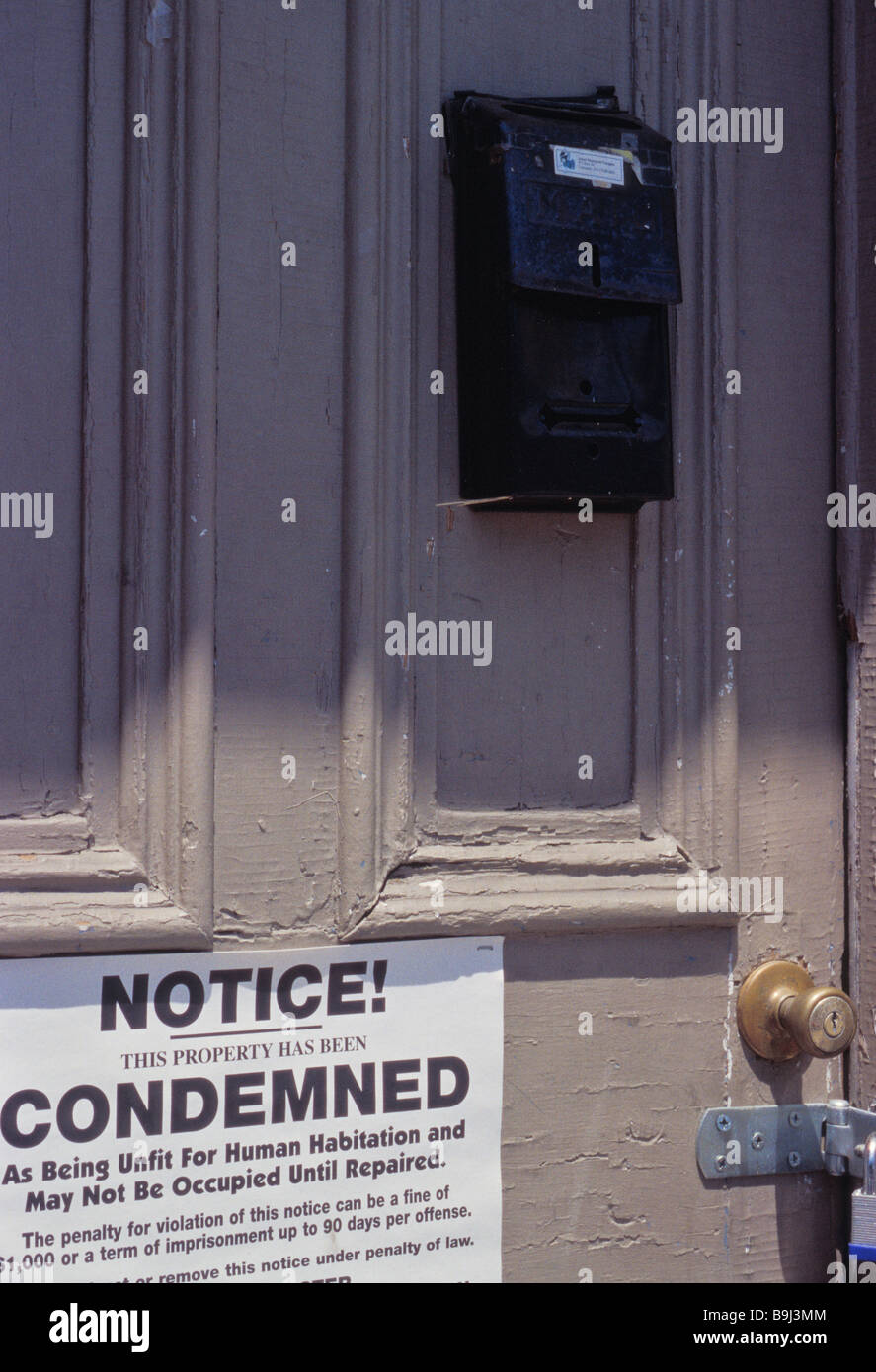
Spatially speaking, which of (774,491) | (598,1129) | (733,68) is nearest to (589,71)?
(733,68)

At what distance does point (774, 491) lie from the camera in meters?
1.99

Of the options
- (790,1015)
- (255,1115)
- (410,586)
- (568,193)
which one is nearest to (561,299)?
(568,193)


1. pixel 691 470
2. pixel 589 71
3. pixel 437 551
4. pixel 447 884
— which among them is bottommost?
pixel 447 884

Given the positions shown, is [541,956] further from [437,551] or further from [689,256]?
[689,256]

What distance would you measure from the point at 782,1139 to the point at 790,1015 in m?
0.22

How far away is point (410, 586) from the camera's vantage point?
71.6 inches

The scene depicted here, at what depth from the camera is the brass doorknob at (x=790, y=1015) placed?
185 centimetres

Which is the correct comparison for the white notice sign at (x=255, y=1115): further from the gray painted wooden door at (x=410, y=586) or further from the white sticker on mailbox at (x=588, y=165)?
the white sticker on mailbox at (x=588, y=165)

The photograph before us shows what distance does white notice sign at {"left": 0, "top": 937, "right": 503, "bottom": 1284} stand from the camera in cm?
165

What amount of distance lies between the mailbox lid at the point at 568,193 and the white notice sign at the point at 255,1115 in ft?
3.17

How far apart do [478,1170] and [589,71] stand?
1657 mm

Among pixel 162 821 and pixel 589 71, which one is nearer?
pixel 162 821

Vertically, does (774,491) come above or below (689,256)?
below

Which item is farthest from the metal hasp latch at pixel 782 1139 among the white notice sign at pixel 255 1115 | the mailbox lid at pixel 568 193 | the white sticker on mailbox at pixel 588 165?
the white sticker on mailbox at pixel 588 165
